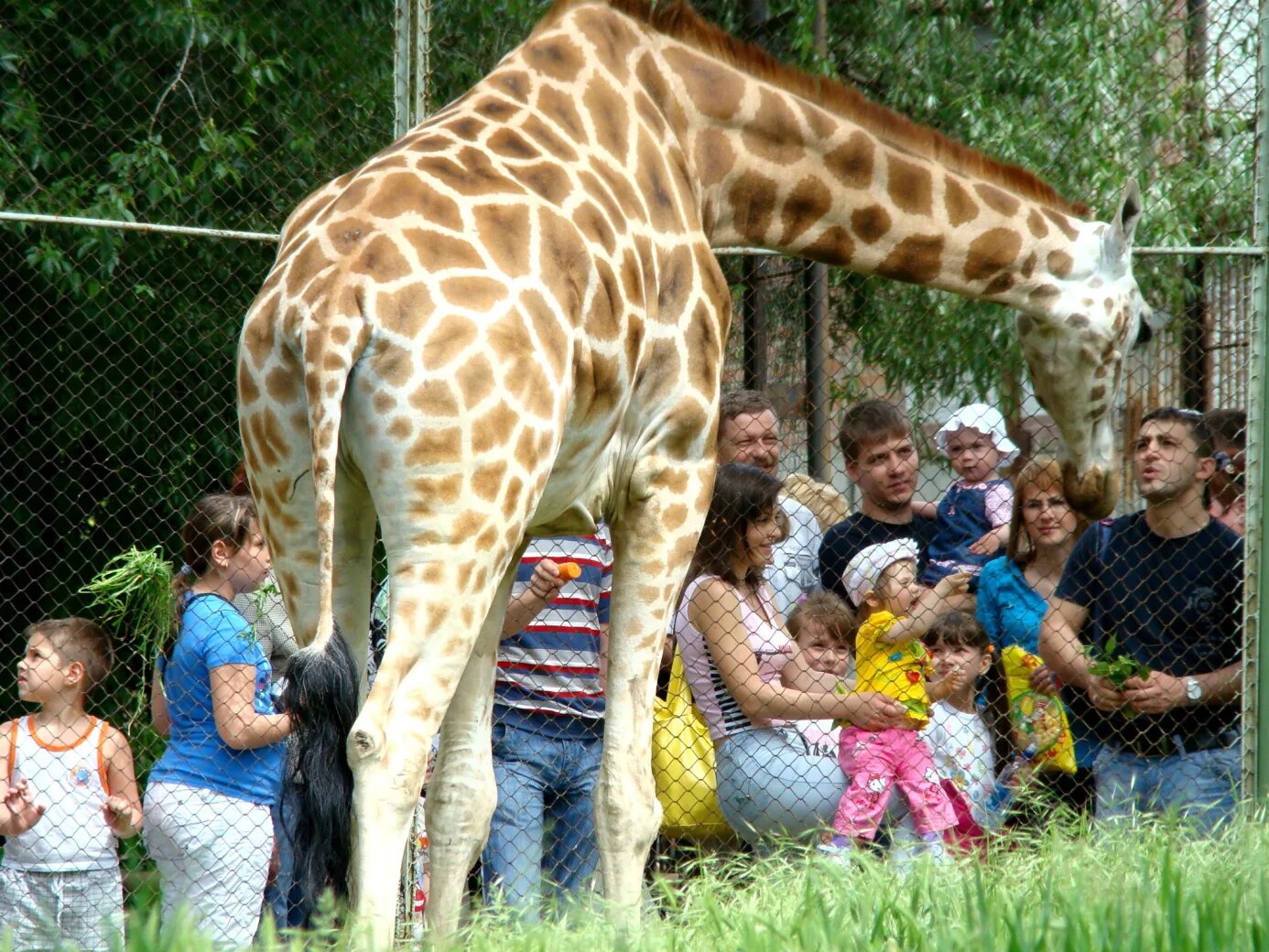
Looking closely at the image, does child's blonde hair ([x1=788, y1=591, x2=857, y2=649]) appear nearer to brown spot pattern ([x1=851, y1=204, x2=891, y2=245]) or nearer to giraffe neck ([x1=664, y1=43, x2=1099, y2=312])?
giraffe neck ([x1=664, y1=43, x2=1099, y2=312])

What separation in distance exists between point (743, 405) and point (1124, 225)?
1364 millimetres

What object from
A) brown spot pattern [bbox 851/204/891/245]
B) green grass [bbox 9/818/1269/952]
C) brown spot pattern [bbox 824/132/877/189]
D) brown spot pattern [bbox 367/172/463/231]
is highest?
brown spot pattern [bbox 824/132/877/189]

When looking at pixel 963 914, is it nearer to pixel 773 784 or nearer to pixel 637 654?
pixel 637 654

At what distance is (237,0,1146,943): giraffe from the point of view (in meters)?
3.04

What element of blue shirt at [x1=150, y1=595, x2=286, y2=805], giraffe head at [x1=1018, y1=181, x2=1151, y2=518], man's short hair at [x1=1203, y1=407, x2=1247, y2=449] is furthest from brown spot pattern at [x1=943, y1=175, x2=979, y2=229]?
blue shirt at [x1=150, y1=595, x2=286, y2=805]

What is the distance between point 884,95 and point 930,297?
1.50m

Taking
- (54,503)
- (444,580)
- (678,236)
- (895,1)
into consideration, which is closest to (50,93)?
(54,503)

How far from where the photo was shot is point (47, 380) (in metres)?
5.21

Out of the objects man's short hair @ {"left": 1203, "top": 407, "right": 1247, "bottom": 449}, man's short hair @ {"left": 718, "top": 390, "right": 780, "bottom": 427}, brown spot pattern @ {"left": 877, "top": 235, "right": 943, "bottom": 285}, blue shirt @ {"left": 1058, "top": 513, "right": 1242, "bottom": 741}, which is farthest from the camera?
man's short hair @ {"left": 1203, "top": 407, "right": 1247, "bottom": 449}

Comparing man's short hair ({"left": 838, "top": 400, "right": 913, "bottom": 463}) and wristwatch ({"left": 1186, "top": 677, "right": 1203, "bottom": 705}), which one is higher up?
man's short hair ({"left": 838, "top": 400, "right": 913, "bottom": 463})

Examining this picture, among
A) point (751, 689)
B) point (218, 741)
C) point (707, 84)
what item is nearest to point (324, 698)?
point (218, 741)

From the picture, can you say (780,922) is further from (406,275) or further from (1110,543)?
(1110,543)

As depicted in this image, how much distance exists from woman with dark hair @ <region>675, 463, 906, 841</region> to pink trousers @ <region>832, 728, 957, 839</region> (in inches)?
2.4

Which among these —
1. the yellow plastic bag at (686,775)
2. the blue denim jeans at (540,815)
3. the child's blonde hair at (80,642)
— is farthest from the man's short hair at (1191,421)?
the child's blonde hair at (80,642)
